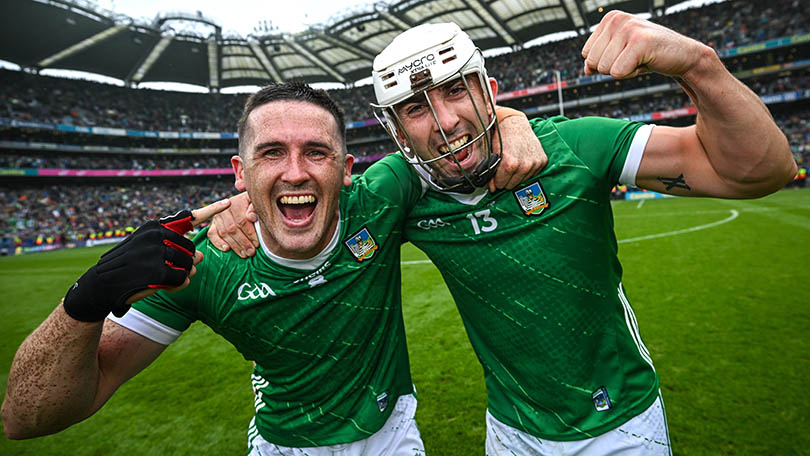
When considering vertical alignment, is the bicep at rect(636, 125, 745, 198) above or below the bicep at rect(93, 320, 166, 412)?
above

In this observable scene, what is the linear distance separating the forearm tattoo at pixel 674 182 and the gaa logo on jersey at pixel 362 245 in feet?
4.45

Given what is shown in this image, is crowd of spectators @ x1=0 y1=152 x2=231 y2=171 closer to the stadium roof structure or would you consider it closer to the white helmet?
the stadium roof structure

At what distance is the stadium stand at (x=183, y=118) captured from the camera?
1246 inches

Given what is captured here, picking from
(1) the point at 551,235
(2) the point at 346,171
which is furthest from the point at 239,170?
(1) the point at 551,235

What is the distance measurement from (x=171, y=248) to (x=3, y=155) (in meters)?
50.1

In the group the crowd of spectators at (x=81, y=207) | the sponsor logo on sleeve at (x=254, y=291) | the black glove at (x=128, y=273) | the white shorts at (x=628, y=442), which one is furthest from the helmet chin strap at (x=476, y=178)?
the crowd of spectators at (x=81, y=207)

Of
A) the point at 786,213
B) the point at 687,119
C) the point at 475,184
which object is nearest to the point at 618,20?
the point at 475,184

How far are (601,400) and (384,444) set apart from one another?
1.12 m

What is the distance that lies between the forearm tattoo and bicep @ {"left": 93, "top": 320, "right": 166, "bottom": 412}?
7.78 ft

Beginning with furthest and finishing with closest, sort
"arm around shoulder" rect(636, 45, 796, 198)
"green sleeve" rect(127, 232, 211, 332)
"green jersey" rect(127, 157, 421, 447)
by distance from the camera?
"green jersey" rect(127, 157, 421, 447), "green sleeve" rect(127, 232, 211, 332), "arm around shoulder" rect(636, 45, 796, 198)

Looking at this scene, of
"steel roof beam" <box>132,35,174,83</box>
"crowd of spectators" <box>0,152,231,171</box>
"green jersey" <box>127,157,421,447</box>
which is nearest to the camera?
"green jersey" <box>127,157,421,447</box>

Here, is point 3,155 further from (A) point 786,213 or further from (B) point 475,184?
(A) point 786,213

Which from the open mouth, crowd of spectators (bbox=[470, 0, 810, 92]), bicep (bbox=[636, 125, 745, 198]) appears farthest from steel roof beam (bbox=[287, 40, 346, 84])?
bicep (bbox=[636, 125, 745, 198])

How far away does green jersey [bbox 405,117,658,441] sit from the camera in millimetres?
1725
